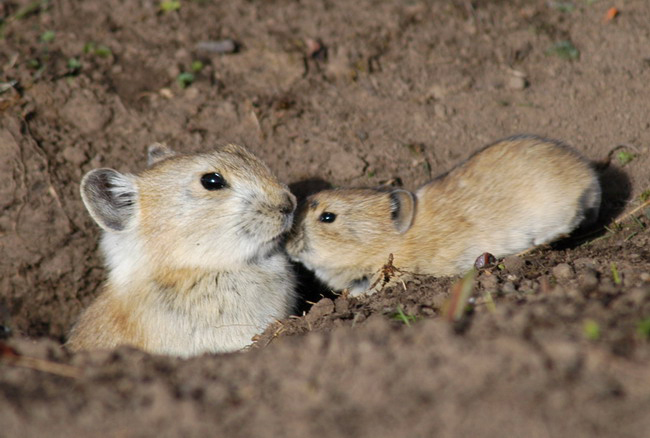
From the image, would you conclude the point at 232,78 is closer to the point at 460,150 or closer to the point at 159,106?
the point at 159,106

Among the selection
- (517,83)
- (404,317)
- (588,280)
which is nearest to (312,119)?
(517,83)

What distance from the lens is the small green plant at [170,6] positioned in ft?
28.0

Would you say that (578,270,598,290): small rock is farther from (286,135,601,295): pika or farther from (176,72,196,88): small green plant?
(176,72,196,88): small green plant

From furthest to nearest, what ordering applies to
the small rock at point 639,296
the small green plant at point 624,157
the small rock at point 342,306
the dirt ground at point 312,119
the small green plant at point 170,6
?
the small green plant at point 170,6
the small green plant at point 624,157
the small rock at point 342,306
the dirt ground at point 312,119
the small rock at point 639,296

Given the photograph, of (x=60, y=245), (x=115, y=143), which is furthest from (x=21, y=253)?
(x=115, y=143)

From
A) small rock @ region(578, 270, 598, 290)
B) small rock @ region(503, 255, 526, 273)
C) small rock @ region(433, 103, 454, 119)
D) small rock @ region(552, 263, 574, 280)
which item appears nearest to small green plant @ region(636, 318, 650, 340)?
small rock @ region(578, 270, 598, 290)

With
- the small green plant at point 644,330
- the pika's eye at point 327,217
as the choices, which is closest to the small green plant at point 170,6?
the pika's eye at point 327,217

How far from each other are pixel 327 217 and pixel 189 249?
4.65 feet

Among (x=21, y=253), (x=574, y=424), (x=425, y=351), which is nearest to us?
(x=574, y=424)

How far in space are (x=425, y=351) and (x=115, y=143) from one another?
5.34 m

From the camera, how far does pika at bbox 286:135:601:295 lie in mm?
5977

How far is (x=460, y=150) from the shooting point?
7.55 meters

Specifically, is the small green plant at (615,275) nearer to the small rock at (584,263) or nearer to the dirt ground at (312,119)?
the dirt ground at (312,119)

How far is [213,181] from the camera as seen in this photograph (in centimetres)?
566
